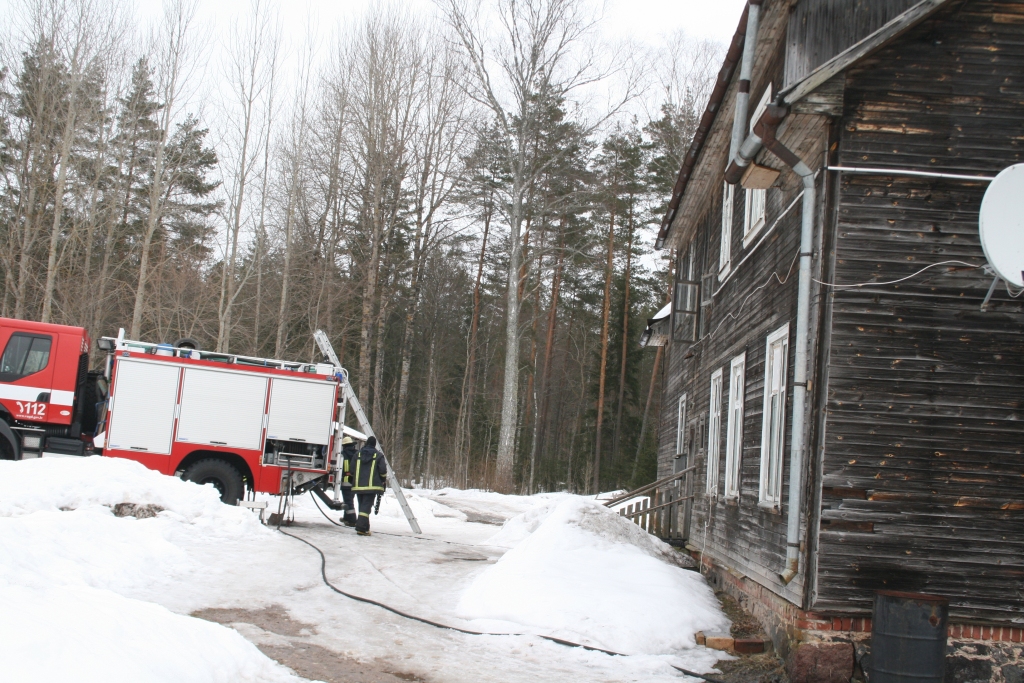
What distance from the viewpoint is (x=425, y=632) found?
742cm

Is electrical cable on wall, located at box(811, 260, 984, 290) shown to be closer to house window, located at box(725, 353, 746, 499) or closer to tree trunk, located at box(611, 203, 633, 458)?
house window, located at box(725, 353, 746, 499)

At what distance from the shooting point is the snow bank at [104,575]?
3754mm

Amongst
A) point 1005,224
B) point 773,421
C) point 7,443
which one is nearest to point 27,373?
point 7,443

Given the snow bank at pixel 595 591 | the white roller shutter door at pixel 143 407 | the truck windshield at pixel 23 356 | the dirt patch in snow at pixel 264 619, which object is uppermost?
the truck windshield at pixel 23 356

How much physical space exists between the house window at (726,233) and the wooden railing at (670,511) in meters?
3.57

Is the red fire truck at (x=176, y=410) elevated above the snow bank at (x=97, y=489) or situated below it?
above

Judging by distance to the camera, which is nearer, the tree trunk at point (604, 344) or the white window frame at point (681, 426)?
the white window frame at point (681, 426)

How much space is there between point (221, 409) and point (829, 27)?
1103cm

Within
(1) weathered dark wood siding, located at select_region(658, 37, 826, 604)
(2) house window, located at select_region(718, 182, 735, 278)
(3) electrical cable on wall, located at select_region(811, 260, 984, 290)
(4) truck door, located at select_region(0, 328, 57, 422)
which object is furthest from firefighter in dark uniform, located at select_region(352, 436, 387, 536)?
(3) electrical cable on wall, located at select_region(811, 260, 984, 290)

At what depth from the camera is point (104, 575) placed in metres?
7.83

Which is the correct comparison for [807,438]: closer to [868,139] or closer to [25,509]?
[868,139]

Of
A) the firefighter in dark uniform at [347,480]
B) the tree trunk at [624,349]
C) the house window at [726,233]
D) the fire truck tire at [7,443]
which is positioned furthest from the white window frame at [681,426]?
the tree trunk at [624,349]

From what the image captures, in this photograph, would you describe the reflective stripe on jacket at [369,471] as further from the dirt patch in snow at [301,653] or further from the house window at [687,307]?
the house window at [687,307]

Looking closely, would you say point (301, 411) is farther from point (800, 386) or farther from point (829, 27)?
point (829, 27)
